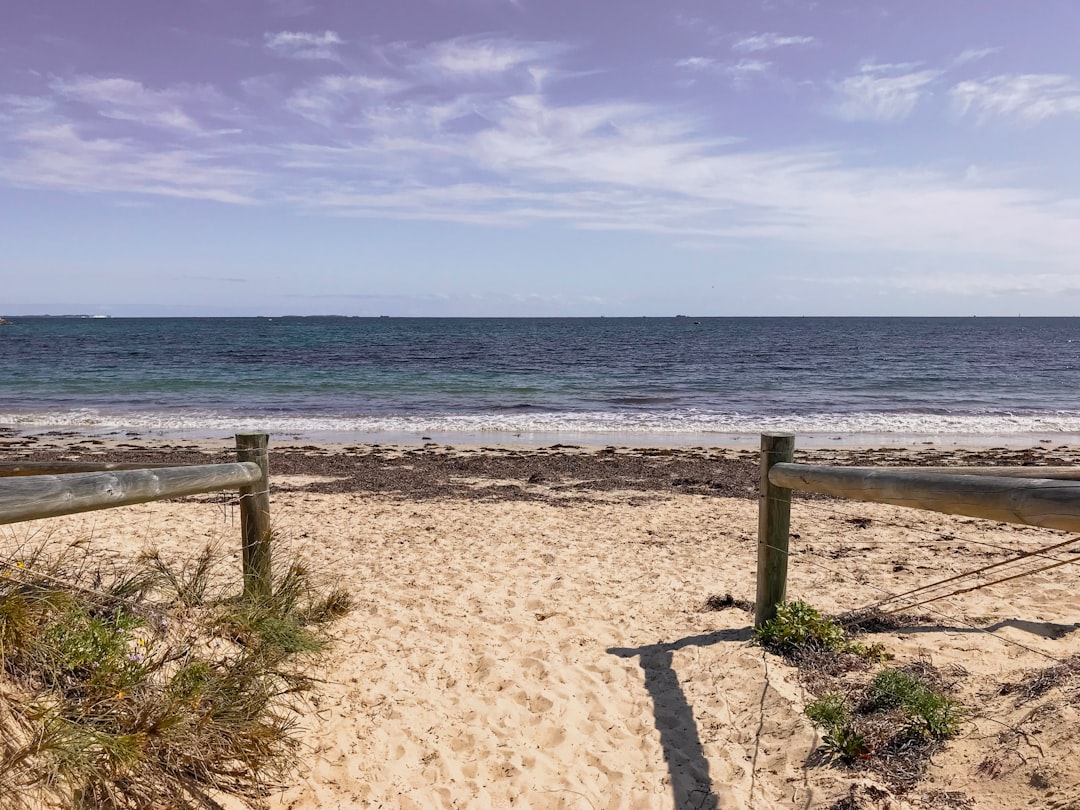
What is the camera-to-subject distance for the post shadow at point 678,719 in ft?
11.3

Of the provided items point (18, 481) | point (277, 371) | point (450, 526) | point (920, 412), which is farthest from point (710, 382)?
point (18, 481)

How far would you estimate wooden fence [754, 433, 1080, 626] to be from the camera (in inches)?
93.4

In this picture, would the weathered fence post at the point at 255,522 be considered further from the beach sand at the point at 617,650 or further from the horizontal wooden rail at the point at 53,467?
the beach sand at the point at 617,650

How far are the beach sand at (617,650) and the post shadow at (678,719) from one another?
1 centimetres

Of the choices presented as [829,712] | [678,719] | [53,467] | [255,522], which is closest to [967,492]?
[829,712]

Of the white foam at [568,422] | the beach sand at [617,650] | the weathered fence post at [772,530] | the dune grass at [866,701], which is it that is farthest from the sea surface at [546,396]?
the dune grass at [866,701]

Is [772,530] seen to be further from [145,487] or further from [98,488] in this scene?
[98,488]

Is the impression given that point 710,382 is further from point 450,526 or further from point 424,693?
point 424,693

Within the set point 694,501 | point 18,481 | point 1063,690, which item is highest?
point 18,481

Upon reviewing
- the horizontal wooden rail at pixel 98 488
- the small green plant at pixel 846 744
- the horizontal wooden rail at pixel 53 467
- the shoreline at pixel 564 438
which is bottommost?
the shoreline at pixel 564 438

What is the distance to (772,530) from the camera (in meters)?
4.90

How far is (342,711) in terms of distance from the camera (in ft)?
13.5

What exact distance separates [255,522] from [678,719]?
2.91 m

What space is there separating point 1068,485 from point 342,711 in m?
3.63
